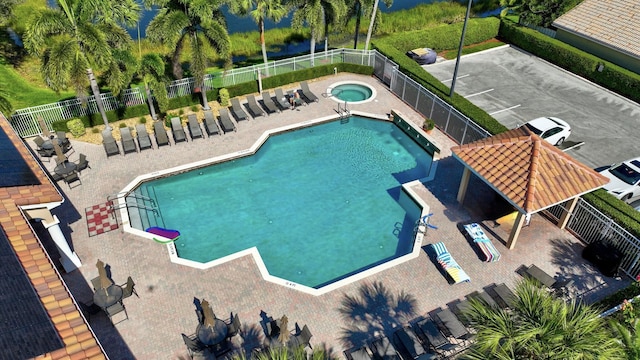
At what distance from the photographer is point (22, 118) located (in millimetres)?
25781

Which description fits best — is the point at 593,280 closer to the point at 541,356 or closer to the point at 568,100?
the point at 541,356

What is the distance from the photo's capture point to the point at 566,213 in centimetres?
2088

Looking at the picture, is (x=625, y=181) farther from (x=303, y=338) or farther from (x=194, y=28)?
(x=194, y=28)

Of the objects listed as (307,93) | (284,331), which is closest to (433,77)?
(307,93)

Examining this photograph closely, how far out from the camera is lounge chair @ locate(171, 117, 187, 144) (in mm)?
26688

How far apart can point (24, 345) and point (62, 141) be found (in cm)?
1761

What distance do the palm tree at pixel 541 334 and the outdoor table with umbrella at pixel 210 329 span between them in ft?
29.2

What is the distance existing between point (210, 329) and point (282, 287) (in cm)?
364

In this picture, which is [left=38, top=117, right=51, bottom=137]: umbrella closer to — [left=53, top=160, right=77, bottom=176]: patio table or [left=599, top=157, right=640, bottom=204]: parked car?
[left=53, top=160, right=77, bottom=176]: patio table

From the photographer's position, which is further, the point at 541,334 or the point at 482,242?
the point at 482,242

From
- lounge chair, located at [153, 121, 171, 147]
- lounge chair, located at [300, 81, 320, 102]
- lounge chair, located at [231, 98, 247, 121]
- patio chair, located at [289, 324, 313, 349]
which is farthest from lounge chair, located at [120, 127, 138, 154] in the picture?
patio chair, located at [289, 324, 313, 349]

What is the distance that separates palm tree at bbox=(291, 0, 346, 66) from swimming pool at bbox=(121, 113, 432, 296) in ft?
25.2

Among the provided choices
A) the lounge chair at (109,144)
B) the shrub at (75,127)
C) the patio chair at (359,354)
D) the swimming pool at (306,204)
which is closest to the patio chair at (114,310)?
the swimming pool at (306,204)

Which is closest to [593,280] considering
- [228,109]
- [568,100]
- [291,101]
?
[568,100]
